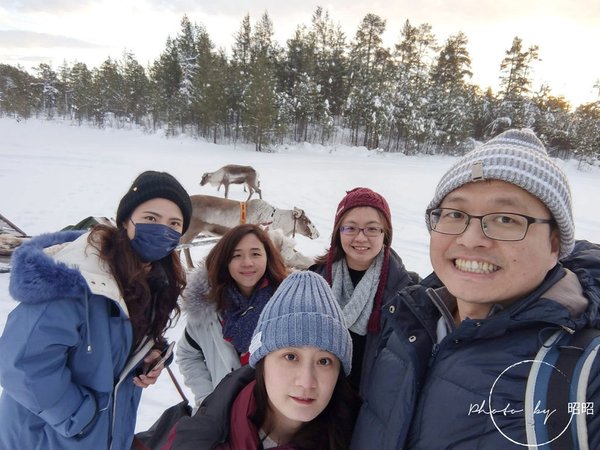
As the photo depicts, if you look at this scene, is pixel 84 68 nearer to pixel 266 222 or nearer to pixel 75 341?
pixel 266 222

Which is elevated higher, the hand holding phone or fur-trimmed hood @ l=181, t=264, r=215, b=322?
fur-trimmed hood @ l=181, t=264, r=215, b=322

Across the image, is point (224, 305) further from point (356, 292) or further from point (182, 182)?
point (182, 182)

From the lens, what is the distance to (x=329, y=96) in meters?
35.3

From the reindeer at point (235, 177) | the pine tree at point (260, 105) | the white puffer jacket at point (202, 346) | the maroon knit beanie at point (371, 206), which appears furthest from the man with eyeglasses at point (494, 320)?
the pine tree at point (260, 105)

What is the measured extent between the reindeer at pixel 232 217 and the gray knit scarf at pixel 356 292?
13.8 ft

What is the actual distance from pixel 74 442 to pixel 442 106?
35582 mm

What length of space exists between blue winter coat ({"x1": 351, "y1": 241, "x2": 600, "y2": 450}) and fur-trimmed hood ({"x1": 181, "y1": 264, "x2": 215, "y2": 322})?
1272mm

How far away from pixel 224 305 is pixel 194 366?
47 centimetres

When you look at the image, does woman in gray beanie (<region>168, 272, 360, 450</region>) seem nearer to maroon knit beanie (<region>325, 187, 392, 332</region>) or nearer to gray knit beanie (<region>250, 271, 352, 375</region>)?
gray knit beanie (<region>250, 271, 352, 375</region>)

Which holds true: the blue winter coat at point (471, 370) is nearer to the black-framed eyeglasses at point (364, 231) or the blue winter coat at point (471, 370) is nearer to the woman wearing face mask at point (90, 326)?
the black-framed eyeglasses at point (364, 231)

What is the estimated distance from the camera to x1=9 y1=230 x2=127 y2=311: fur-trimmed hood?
4.75ft

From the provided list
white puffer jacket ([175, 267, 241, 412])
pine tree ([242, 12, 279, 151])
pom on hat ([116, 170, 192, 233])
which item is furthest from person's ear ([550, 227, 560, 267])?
pine tree ([242, 12, 279, 151])

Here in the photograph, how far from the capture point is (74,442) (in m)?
1.67

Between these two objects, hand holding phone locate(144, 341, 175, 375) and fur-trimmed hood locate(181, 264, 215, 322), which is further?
fur-trimmed hood locate(181, 264, 215, 322)
